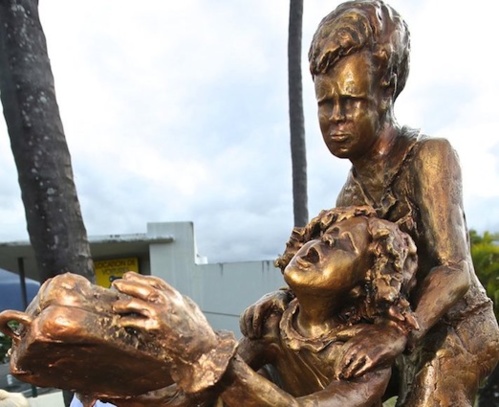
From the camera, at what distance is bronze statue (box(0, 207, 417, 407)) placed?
1.03 m

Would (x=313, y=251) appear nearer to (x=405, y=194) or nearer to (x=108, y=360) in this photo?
(x=405, y=194)

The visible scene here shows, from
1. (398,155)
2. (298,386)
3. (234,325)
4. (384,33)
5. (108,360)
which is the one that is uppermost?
(384,33)

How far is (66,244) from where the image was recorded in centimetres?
360

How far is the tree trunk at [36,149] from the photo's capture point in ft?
11.7

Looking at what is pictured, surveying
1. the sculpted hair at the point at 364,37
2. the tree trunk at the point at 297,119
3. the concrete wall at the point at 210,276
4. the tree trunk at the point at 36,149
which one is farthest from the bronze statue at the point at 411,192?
the concrete wall at the point at 210,276

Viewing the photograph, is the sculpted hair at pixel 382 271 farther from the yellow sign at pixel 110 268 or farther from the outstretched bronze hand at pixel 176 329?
the yellow sign at pixel 110 268

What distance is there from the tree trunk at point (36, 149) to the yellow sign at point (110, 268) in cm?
597

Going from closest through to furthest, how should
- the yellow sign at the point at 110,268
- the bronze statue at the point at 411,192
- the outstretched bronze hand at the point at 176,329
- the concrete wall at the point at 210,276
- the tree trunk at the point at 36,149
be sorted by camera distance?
the outstretched bronze hand at the point at 176,329 → the bronze statue at the point at 411,192 → the tree trunk at the point at 36,149 → the concrete wall at the point at 210,276 → the yellow sign at the point at 110,268

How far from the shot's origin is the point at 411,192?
5.39 feet

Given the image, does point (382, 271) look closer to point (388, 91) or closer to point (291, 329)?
point (291, 329)

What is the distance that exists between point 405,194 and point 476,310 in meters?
0.42

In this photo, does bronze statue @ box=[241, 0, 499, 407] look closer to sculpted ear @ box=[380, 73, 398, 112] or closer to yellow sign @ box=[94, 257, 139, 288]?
sculpted ear @ box=[380, 73, 398, 112]

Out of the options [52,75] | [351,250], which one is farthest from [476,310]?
[52,75]

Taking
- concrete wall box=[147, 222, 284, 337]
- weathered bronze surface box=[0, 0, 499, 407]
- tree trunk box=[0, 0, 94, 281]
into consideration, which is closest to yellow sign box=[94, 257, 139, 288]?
concrete wall box=[147, 222, 284, 337]
